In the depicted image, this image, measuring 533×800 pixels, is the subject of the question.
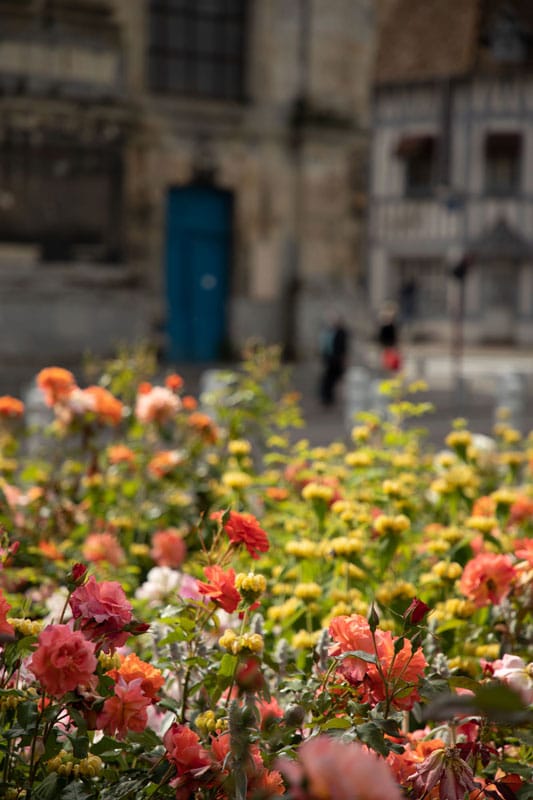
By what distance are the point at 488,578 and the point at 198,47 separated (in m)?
15.0

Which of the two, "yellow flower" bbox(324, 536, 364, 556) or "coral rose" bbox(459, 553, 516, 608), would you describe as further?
"yellow flower" bbox(324, 536, 364, 556)

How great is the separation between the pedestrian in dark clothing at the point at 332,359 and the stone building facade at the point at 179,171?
1.31 meters

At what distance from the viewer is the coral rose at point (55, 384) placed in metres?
4.62

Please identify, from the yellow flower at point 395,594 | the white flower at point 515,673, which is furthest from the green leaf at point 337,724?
the yellow flower at point 395,594

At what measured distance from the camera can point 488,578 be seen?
8.42 ft

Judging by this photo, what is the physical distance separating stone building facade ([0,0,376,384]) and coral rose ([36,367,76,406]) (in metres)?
10.1

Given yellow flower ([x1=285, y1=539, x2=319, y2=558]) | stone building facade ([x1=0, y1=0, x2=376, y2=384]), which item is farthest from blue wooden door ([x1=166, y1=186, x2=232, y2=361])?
yellow flower ([x1=285, y1=539, x2=319, y2=558])

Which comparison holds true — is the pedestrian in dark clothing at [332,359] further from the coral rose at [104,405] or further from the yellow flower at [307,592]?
the yellow flower at [307,592]

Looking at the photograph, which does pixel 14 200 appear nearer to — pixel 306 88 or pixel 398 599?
pixel 306 88

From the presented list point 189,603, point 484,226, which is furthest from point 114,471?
point 484,226

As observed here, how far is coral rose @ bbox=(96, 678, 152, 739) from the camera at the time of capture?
1.96 metres

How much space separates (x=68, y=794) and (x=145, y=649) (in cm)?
110

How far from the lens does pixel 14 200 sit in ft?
47.5

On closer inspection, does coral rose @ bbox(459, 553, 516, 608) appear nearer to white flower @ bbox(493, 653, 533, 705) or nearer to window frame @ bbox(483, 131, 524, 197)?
white flower @ bbox(493, 653, 533, 705)
